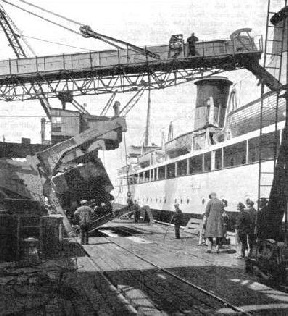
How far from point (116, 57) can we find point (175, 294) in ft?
47.2

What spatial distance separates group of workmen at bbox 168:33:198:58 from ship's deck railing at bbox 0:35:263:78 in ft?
0.32

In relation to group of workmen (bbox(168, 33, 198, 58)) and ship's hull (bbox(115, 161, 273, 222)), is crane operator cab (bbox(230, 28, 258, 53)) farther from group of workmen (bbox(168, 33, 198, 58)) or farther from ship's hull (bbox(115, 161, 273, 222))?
ship's hull (bbox(115, 161, 273, 222))

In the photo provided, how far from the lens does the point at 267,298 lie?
625cm

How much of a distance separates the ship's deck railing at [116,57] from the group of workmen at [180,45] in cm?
10

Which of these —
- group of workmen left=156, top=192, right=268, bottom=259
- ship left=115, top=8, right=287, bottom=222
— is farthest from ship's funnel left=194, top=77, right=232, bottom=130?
group of workmen left=156, top=192, right=268, bottom=259

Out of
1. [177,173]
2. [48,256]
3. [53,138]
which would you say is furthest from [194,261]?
[177,173]

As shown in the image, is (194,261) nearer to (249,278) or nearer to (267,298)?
(249,278)

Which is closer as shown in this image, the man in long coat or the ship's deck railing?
the man in long coat

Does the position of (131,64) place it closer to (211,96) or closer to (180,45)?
(180,45)

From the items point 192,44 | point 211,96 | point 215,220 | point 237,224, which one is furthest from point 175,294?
point 211,96

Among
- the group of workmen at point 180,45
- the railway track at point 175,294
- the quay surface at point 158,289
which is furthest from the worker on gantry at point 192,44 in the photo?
the railway track at point 175,294

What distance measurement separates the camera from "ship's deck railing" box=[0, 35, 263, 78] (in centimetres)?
1880

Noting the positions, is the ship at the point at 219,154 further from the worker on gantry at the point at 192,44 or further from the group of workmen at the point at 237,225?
the worker on gantry at the point at 192,44

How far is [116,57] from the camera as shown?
19266mm
